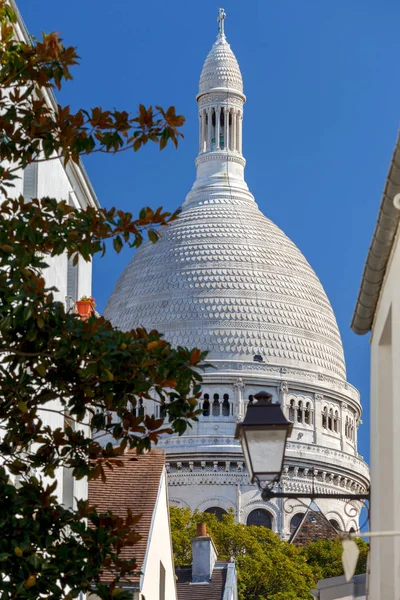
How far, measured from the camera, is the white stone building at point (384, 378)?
13.8 metres

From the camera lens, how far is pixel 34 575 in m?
12.9

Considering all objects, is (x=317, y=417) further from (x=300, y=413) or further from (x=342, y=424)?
(x=342, y=424)

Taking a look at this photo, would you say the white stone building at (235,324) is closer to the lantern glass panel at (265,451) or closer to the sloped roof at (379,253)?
the sloped roof at (379,253)

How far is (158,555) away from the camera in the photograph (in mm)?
29203

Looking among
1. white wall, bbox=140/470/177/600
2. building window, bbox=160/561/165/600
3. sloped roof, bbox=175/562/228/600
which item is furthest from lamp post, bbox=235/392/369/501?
sloped roof, bbox=175/562/228/600

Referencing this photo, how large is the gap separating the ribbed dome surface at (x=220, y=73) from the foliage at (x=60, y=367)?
12200cm

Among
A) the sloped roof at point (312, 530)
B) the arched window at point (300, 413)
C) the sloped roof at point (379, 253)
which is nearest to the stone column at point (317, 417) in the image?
the arched window at point (300, 413)

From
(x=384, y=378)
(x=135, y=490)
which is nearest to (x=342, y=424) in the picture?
(x=135, y=490)

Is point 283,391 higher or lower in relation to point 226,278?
lower

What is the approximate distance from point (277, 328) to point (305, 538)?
29.1 m

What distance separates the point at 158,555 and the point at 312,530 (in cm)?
7490

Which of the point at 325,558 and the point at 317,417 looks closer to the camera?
the point at 325,558

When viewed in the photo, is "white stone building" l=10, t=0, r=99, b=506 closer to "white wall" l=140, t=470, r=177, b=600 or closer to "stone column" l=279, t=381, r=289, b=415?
"white wall" l=140, t=470, r=177, b=600

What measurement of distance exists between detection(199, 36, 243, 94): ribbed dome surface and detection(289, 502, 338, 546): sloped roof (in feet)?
126
